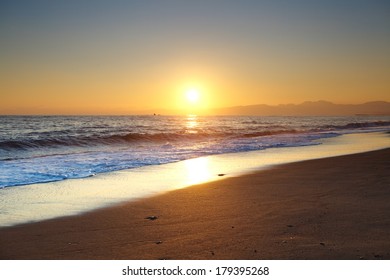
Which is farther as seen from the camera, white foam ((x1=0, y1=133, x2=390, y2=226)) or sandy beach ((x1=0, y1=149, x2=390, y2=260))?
white foam ((x1=0, y1=133, x2=390, y2=226))

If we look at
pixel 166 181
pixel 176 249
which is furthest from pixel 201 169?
pixel 176 249

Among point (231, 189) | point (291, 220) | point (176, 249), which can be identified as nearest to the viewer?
point (176, 249)

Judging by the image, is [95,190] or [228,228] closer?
[228,228]

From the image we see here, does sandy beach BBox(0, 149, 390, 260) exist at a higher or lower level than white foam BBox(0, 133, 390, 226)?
higher

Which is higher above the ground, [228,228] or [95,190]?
[228,228]

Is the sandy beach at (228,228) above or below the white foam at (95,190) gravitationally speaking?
above

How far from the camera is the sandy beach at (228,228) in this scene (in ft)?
13.5

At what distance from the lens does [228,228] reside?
492 cm

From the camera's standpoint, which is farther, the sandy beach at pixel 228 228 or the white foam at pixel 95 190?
the white foam at pixel 95 190

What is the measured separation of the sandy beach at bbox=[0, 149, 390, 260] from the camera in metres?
4.10
